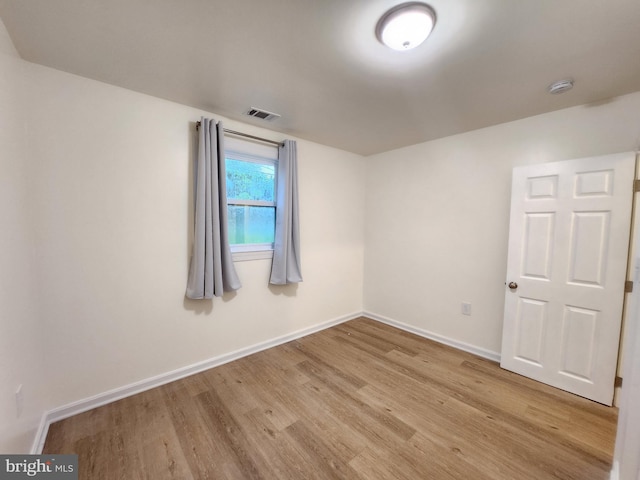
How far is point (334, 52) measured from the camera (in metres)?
1.50

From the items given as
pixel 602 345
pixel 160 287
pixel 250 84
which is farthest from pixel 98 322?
pixel 602 345

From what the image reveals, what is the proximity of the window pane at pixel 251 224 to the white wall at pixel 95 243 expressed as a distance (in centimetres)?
38

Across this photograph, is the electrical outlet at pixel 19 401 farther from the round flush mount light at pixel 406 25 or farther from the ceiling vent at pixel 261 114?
the round flush mount light at pixel 406 25

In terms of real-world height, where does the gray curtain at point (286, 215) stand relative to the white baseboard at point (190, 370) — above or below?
above

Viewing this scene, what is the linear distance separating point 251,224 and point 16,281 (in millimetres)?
1668

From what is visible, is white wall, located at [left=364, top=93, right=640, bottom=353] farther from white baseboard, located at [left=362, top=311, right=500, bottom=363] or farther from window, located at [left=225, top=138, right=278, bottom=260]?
window, located at [left=225, top=138, right=278, bottom=260]

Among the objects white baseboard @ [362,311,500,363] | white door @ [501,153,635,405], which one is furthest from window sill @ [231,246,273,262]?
white door @ [501,153,635,405]

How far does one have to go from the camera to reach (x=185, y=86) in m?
1.87

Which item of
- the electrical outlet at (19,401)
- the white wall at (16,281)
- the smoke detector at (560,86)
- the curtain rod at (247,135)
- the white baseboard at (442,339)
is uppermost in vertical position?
the smoke detector at (560,86)

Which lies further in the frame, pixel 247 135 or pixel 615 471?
pixel 247 135

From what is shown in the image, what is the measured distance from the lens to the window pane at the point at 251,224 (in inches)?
101

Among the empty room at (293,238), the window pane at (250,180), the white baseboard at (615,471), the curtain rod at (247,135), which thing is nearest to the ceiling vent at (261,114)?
the empty room at (293,238)

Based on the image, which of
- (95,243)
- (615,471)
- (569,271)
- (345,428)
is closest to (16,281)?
(95,243)

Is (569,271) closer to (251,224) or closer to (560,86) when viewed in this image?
(560,86)
